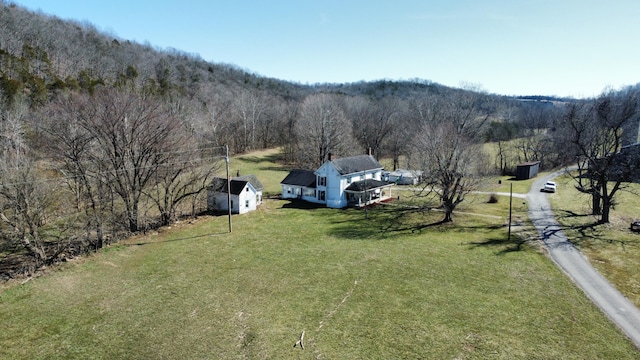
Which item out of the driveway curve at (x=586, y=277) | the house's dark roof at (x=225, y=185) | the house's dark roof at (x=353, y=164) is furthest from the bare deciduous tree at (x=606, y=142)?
the house's dark roof at (x=225, y=185)

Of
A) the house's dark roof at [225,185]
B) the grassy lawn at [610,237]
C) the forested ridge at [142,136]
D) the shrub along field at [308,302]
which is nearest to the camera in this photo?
the shrub along field at [308,302]

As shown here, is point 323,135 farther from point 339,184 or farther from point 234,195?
point 234,195

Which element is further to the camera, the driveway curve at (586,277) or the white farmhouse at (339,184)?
the white farmhouse at (339,184)

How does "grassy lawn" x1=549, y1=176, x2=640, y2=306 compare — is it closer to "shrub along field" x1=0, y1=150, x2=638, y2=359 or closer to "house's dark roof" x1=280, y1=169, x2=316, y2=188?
"shrub along field" x1=0, y1=150, x2=638, y2=359

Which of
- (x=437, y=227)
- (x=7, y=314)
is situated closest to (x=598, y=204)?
(x=437, y=227)

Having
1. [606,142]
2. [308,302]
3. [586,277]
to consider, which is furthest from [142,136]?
[606,142]

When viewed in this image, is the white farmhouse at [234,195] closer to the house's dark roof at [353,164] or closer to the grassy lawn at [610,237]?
the house's dark roof at [353,164]

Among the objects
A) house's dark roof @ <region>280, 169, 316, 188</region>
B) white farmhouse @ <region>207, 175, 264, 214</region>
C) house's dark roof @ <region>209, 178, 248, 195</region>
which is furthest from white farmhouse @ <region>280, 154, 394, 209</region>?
house's dark roof @ <region>209, 178, 248, 195</region>
